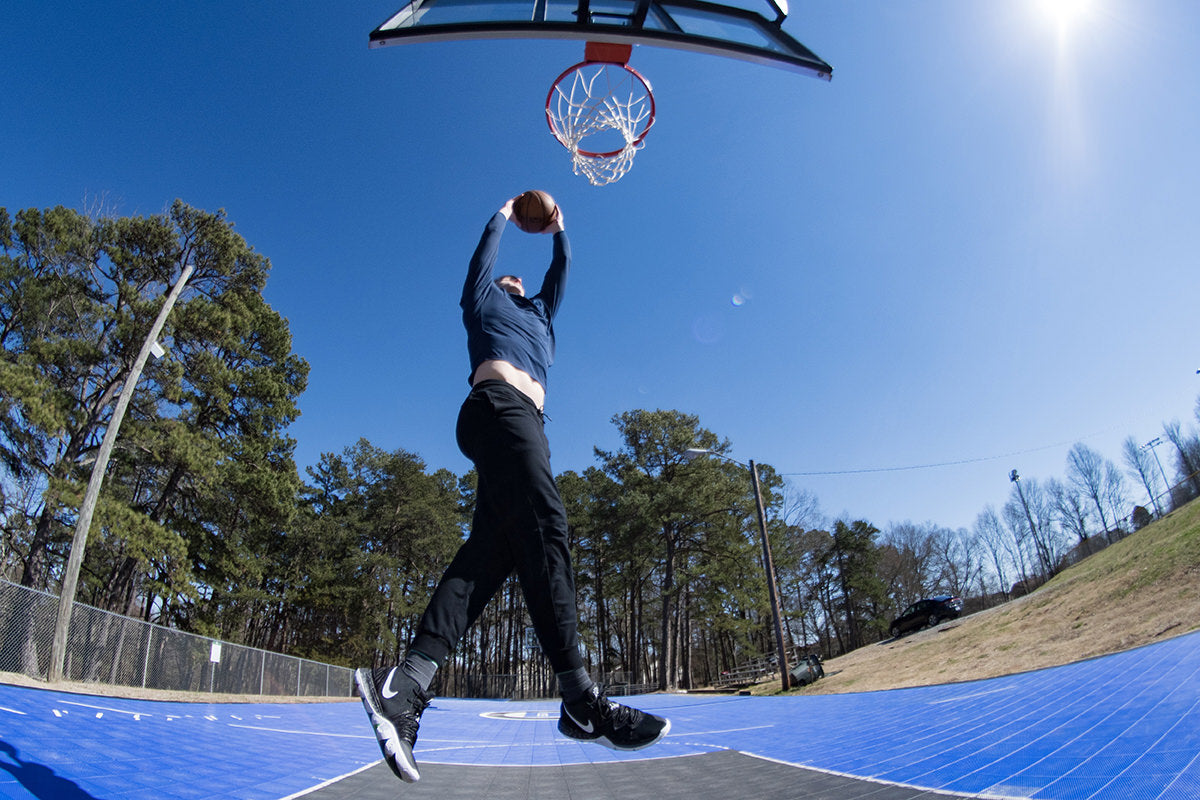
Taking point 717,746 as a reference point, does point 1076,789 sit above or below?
above

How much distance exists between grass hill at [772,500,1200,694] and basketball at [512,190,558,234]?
10.9 m

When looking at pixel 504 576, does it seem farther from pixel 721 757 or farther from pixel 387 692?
pixel 721 757

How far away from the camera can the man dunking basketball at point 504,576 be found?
5.17 ft

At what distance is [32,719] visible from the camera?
131 inches

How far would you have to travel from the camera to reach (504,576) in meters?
1.73

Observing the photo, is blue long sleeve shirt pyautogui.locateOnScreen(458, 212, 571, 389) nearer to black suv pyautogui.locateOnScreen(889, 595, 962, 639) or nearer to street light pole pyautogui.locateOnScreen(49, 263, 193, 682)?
street light pole pyautogui.locateOnScreen(49, 263, 193, 682)

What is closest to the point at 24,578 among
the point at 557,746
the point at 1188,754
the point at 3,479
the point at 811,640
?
the point at 3,479

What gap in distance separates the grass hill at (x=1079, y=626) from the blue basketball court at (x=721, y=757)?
4.45 m

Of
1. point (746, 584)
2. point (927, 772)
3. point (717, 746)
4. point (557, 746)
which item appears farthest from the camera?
point (746, 584)

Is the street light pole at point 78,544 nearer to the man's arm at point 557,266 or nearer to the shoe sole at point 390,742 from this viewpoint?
the man's arm at point 557,266

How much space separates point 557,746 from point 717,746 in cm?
146

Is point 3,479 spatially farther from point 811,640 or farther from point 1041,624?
point 811,640

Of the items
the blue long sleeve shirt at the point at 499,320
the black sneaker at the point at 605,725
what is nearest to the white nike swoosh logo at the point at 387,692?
the black sneaker at the point at 605,725

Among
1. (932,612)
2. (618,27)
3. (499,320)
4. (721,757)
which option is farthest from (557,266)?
(932,612)
